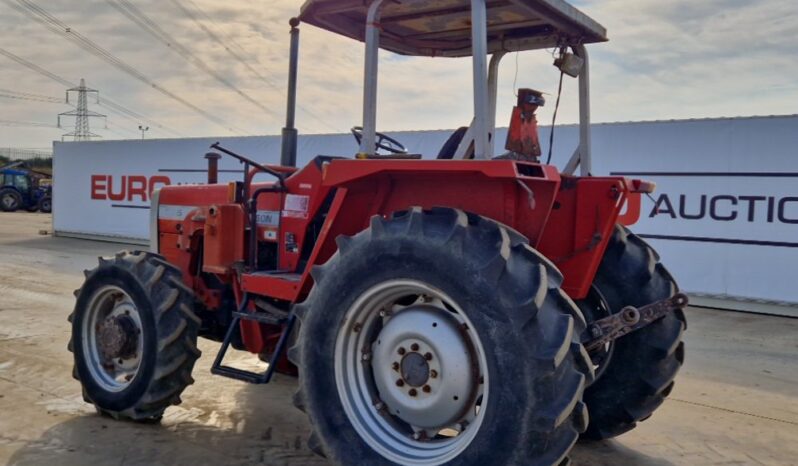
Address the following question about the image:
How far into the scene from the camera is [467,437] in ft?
9.79

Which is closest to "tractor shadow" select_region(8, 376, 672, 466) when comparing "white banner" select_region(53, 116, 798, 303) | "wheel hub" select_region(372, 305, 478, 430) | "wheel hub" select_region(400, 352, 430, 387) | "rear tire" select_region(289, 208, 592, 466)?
"rear tire" select_region(289, 208, 592, 466)

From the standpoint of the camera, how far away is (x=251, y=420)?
15.8ft

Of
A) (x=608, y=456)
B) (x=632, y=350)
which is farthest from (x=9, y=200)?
(x=632, y=350)

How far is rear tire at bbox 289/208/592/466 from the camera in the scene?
2.77 m

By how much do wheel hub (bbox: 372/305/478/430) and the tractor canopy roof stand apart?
175 cm

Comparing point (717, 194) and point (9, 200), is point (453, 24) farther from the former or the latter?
point (9, 200)

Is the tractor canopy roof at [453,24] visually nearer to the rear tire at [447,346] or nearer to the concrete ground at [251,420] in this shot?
the rear tire at [447,346]

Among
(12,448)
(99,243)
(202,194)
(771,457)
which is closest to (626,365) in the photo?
(771,457)

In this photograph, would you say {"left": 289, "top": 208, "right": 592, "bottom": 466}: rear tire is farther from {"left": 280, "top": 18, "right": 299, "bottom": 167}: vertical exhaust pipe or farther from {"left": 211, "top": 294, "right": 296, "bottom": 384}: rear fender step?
{"left": 280, "top": 18, "right": 299, "bottom": 167}: vertical exhaust pipe

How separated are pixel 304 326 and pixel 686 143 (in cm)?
895

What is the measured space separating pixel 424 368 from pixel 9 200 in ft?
119

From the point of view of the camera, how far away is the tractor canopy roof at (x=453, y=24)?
3992 millimetres

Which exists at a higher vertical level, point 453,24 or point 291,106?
point 453,24

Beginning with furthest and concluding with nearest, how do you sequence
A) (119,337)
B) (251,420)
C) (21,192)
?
1. (21,192)
2. (251,420)
3. (119,337)
